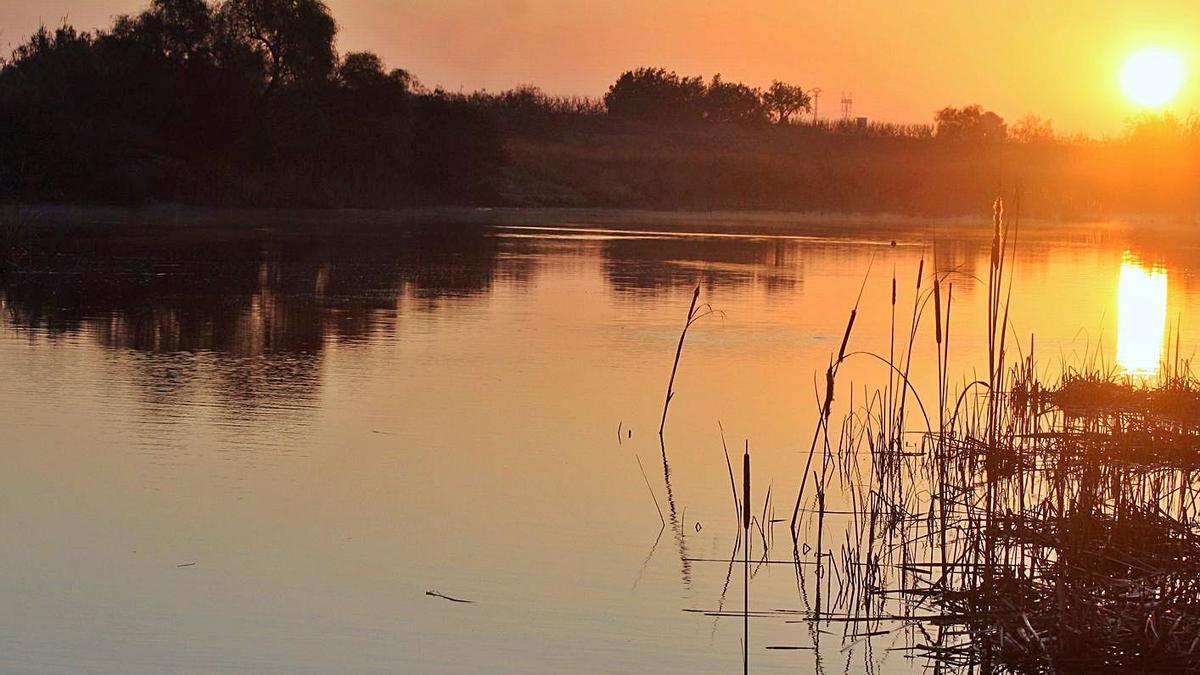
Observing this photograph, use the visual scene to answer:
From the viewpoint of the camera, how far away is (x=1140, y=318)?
1583 cm

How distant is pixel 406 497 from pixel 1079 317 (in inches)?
421

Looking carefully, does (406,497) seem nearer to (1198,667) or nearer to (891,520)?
(891,520)

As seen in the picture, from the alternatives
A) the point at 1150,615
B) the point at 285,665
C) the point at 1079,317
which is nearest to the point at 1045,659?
the point at 1150,615

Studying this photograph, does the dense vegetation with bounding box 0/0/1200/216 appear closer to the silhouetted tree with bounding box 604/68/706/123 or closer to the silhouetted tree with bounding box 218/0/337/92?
the silhouetted tree with bounding box 218/0/337/92

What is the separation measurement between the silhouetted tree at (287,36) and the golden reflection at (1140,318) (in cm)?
2489

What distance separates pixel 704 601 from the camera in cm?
546

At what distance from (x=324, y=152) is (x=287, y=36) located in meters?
3.62

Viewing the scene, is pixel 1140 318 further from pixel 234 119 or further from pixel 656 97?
pixel 656 97

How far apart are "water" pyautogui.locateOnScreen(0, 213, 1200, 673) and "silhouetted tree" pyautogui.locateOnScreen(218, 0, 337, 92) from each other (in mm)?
25078

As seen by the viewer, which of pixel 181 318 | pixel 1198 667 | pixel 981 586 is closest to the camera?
pixel 1198 667

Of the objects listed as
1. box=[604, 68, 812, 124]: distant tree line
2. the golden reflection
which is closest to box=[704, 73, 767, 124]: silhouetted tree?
box=[604, 68, 812, 124]: distant tree line

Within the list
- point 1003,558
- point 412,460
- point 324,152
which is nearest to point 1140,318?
point 412,460

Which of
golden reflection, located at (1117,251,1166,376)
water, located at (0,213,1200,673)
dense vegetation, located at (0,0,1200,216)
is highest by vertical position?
dense vegetation, located at (0,0,1200,216)

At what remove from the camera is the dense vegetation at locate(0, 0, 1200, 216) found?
37594 mm
